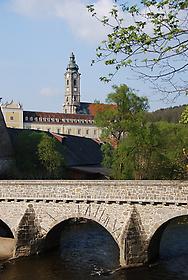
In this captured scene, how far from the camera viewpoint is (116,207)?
24.5 m

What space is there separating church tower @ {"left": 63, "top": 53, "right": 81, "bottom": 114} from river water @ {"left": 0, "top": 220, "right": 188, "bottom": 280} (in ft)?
331

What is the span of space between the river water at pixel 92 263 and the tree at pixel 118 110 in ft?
35.5

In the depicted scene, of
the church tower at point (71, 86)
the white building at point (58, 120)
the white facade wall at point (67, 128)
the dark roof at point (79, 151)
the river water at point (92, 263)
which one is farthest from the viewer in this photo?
the church tower at point (71, 86)

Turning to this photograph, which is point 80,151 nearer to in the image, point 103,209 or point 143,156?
point 143,156

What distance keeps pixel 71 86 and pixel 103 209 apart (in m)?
109

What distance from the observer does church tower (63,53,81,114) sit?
431 ft

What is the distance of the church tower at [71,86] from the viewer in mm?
131375

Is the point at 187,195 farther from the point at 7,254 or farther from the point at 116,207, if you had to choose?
the point at 7,254

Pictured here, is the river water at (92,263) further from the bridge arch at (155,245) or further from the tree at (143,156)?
the tree at (143,156)

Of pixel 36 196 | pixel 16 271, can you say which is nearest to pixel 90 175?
pixel 36 196

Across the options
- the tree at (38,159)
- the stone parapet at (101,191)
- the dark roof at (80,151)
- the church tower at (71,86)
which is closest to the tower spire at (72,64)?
the church tower at (71,86)

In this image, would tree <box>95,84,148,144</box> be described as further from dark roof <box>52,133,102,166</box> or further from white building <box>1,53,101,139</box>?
white building <box>1,53,101,139</box>

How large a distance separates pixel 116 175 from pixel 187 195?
1623cm

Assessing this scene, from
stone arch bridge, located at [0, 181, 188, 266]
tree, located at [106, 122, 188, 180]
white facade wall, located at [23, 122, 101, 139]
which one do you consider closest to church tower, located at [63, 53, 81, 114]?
white facade wall, located at [23, 122, 101, 139]
